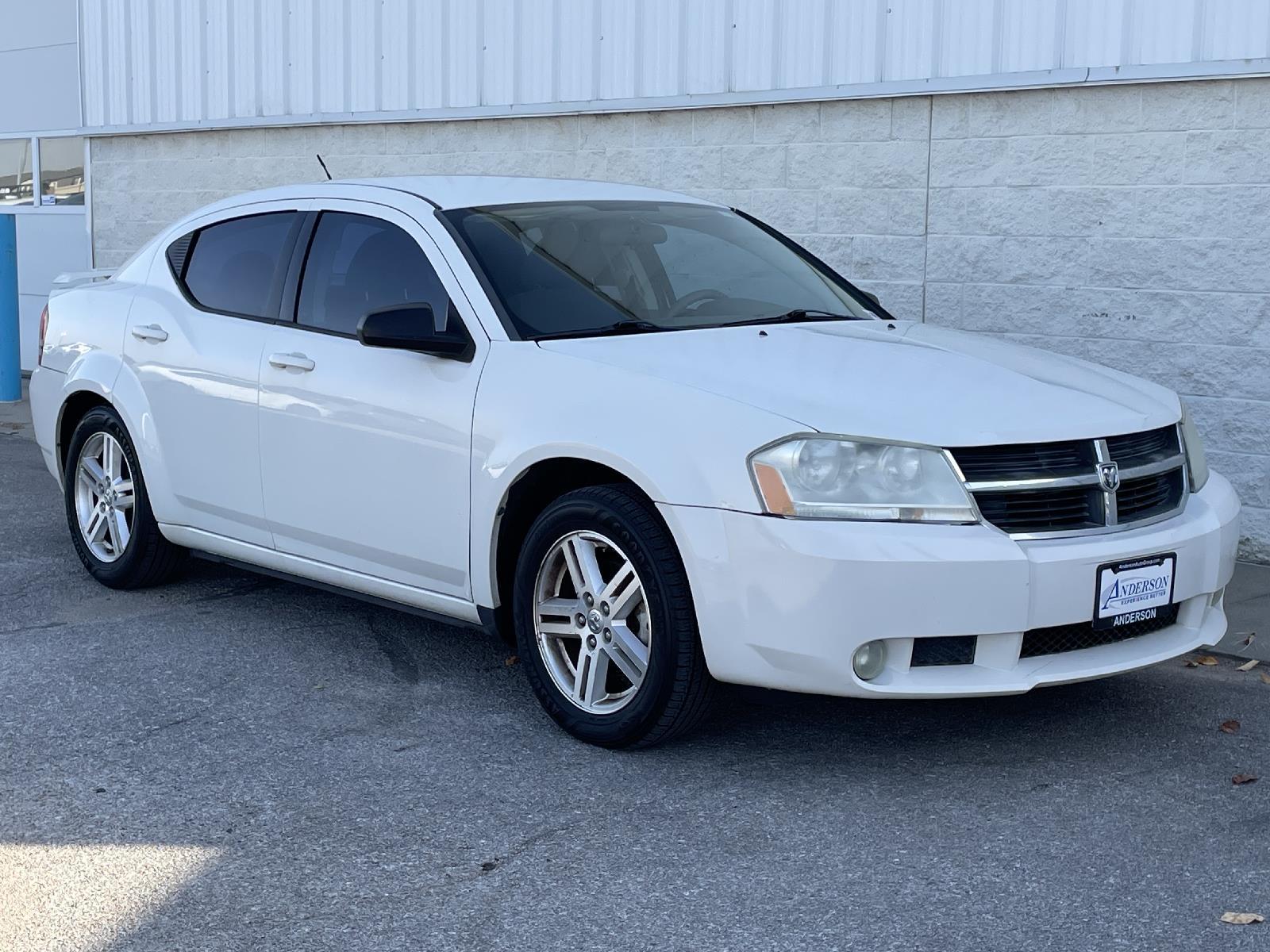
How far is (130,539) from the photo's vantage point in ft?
21.4

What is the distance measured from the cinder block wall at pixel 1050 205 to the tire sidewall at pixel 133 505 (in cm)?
399

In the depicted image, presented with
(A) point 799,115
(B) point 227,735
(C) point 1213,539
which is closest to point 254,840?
(B) point 227,735

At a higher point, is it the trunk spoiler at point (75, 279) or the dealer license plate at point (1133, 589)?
the trunk spoiler at point (75, 279)

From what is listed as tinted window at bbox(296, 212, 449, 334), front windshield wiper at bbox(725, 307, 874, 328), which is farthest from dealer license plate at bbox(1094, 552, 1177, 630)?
tinted window at bbox(296, 212, 449, 334)

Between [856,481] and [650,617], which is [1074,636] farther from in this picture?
[650,617]

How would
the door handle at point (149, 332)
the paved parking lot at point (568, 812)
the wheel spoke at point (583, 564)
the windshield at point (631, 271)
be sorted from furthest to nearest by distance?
the door handle at point (149, 332) → the windshield at point (631, 271) → the wheel spoke at point (583, 564) → the paved parking lot at point (568, 812)

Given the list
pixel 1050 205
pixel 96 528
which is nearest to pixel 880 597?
pixel 96 528

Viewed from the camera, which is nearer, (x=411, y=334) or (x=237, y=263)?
(x=411, y=334)

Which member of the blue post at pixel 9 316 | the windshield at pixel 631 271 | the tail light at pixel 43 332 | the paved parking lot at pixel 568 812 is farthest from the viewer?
the blue post at pixel 9 316

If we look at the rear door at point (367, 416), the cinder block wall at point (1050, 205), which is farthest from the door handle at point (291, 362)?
the cinder block wall at point (1050, 205)

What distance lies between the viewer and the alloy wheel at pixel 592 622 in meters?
4.62

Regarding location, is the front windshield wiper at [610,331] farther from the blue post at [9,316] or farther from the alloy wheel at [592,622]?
the blue post at [9,316]

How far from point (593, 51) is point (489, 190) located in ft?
14.0

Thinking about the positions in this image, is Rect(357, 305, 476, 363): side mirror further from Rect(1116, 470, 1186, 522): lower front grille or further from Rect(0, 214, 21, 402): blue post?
Rect(0, 214, 21, 402): blue post
